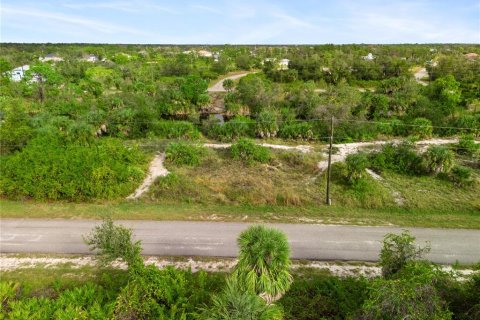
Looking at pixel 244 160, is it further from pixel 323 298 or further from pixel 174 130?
pixel 323 298

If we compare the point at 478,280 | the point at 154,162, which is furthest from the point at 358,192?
the point at 154,162

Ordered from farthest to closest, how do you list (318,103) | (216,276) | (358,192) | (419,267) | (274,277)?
(318,103) < (358,192) < (216,276) < (274,277) < (419,267)

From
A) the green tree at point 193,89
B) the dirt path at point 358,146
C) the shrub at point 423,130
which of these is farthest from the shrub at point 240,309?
the green tree at point 193,89

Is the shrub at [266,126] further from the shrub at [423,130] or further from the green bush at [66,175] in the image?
the green bush at [66,175]

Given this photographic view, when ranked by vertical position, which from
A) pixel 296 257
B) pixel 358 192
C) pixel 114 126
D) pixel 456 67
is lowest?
pixel 296 257

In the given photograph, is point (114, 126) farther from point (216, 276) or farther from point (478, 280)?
point (478, 280)

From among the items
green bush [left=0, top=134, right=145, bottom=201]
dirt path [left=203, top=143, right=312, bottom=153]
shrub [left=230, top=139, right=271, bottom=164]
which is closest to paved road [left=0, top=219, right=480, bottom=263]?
green bush [left=0, top=134, right=145, bottom=201]
